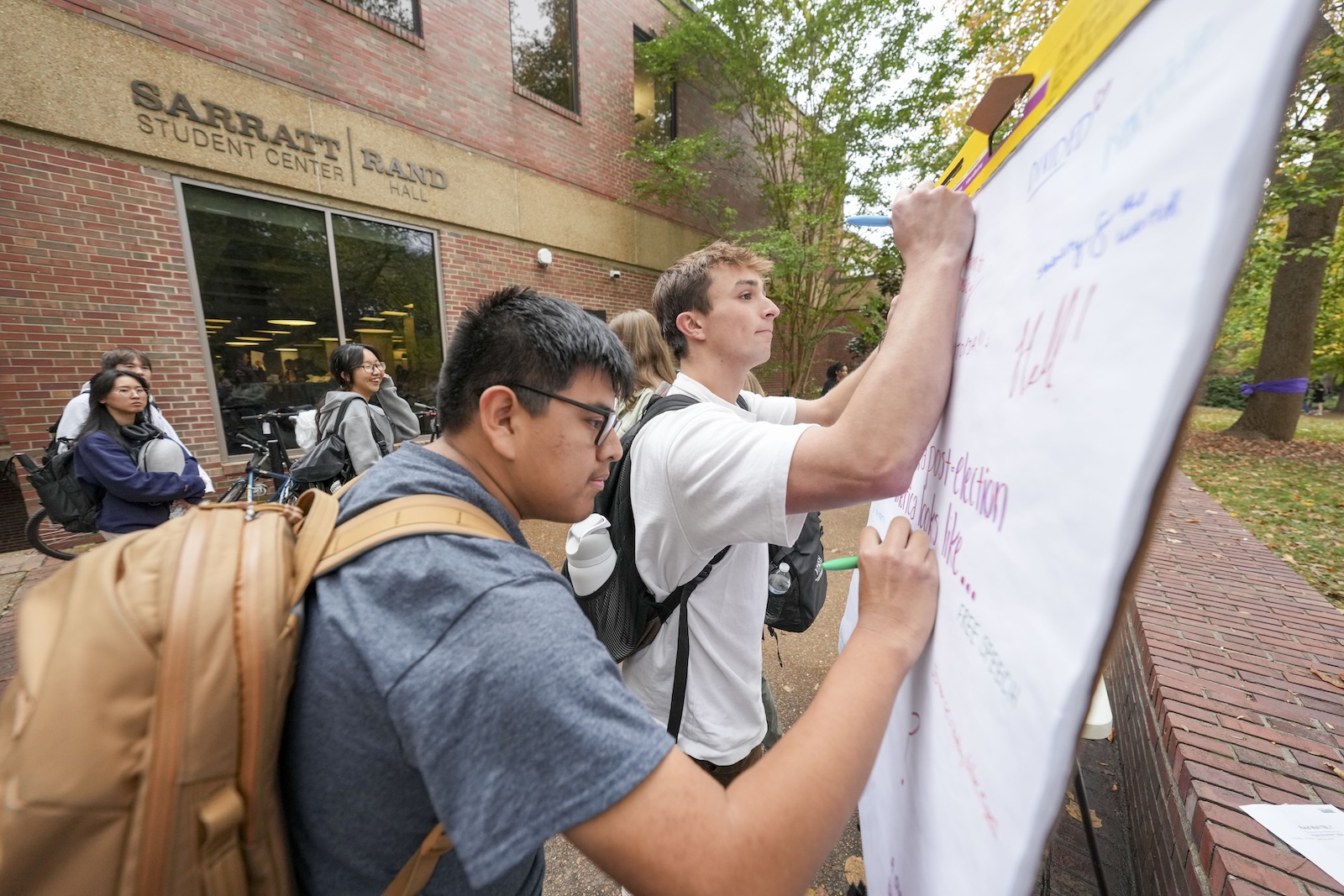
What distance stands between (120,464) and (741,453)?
4.62 meters

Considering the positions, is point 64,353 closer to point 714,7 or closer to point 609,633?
point 609,633

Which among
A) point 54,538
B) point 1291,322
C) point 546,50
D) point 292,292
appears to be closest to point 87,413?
point 54,538

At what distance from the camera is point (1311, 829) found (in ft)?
3.97

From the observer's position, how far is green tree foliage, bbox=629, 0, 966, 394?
28.5 ft

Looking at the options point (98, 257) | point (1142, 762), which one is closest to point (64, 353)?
point (98, 257)

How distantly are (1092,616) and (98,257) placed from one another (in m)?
7.24

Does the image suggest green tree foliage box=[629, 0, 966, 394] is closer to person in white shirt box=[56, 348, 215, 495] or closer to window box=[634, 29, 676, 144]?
window box=[634, 29, 676, 144]

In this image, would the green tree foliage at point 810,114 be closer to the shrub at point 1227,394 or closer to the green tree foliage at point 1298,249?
the green tree foliage at point 1298,249

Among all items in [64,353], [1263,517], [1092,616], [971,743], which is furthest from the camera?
[1263,517]

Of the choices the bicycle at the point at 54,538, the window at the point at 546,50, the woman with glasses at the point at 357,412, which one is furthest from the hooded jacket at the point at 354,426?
the window at the point at 546,50

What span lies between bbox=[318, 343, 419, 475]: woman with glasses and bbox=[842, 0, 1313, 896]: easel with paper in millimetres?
4223

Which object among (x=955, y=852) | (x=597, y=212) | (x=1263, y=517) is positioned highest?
(x=597, y=212)

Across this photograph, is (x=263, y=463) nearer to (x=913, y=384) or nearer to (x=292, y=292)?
(x=292, y=292)

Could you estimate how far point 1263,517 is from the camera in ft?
17.4
